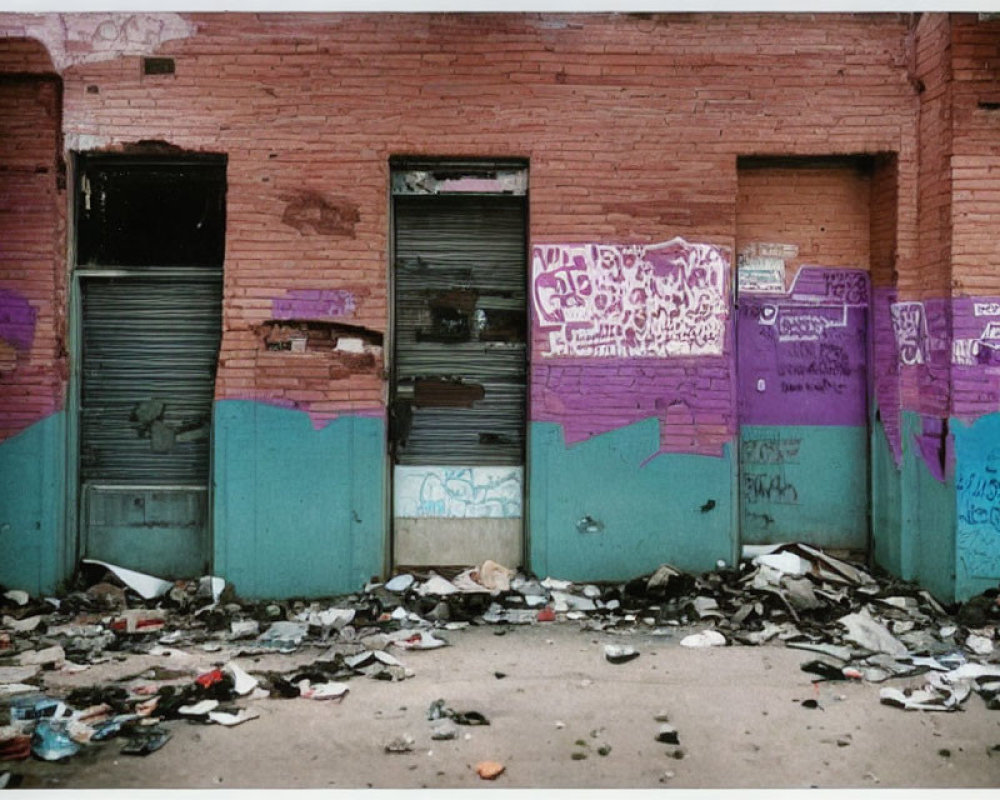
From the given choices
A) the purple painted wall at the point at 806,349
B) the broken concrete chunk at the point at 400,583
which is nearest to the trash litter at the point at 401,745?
the broken concrete chunk at the point at 400,583

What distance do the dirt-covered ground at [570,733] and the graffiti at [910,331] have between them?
8.26ft

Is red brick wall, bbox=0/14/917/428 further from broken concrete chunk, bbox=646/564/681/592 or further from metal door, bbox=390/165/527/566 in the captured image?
broken concrete chunk, bbox=646/564/681/592

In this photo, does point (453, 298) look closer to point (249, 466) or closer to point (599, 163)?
point (599, 163)

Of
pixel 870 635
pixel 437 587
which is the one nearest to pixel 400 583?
pixel 437 587

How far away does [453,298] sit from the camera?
710 centimetres

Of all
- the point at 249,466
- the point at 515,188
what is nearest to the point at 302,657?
the point at 249,466

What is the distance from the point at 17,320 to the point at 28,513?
A: 1.43 metres

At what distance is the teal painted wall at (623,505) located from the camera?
6883 mm

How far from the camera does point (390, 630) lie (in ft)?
20.3

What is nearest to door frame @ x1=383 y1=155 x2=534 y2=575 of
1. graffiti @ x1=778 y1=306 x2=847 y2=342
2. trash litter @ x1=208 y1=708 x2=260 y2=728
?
graffiti @ x1=778 y1=306 x2=847 y2=342

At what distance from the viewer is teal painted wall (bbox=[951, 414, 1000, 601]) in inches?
257

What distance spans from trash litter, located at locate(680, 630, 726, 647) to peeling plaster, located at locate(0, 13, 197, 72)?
18.1ft

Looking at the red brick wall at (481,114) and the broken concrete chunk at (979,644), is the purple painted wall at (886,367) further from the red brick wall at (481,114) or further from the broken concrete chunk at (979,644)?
the broken concrete chunk at (979,644)

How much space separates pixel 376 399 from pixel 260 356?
0.91 m
